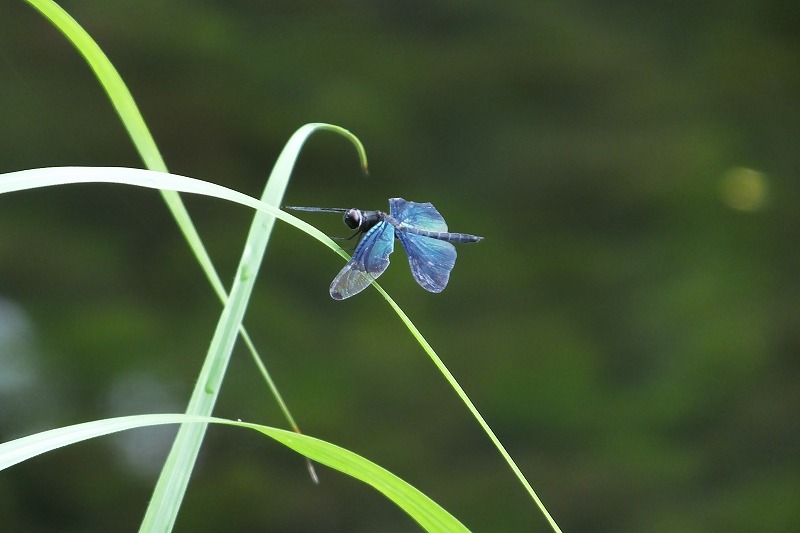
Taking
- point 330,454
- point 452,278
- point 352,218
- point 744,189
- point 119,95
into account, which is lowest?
point 330,454

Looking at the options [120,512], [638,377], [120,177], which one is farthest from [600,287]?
[120,177]

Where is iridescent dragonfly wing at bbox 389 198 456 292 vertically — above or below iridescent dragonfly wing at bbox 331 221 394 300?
above

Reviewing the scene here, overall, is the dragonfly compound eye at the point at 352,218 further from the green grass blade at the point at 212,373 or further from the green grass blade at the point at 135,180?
the green grass blade at the point at 135,180

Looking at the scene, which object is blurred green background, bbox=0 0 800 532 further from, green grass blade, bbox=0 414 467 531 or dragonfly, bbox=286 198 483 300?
green grass blade, bbox=0 414 467 531

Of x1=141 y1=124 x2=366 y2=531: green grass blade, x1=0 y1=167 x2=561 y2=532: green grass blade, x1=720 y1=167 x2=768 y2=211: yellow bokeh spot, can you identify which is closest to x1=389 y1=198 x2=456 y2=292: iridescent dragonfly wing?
x1=141 y1=124 x2=366 y2=531: green grass blade

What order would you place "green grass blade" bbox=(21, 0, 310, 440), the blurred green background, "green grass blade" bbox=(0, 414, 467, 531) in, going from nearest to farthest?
"green grass blade" bbox=(0, 414, 467, 531) < "green grass blade" bbox=(21, 0, 310, 440) < the blurred green background

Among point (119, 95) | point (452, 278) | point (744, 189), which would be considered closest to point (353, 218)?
point (119, 95)

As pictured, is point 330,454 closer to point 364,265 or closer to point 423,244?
point 364,265
